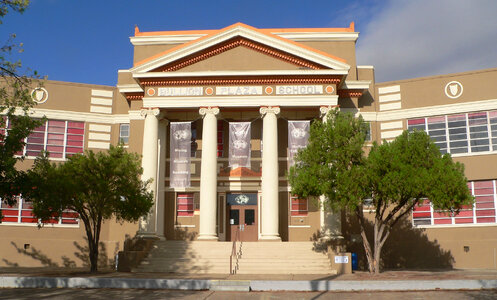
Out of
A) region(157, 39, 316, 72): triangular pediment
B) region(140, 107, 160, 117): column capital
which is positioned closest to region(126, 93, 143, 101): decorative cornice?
region(140, 107, 160, 117): column capital

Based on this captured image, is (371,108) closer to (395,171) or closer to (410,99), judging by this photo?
(410,99)

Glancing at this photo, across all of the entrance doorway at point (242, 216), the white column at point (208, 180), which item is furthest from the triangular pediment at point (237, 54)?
the entrance doorway at point (242, 216)

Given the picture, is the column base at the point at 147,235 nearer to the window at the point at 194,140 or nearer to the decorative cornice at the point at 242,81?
the window at the point at 194,140

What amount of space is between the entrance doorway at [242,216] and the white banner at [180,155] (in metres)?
4.45

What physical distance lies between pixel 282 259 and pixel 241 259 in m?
2.07

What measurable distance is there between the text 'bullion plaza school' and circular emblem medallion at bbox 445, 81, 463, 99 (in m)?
0.13

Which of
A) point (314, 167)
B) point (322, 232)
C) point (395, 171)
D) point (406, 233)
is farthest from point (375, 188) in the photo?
point (406, 233)

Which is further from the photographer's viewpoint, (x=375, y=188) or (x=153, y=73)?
(x=153, y=73)

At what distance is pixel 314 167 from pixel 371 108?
37.2 ft

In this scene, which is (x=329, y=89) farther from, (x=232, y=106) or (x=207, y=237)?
(x=207, y=237)

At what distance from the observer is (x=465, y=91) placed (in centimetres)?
3033

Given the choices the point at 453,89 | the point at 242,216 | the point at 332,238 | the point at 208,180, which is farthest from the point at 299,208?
the point at 453,89

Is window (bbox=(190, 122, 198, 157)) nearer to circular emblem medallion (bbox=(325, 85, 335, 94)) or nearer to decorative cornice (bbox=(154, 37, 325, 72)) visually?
decorative cornice (bbox=(154, 37, 325, 72))

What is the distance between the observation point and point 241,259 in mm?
25266
